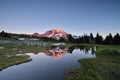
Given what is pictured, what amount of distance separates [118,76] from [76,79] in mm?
9998

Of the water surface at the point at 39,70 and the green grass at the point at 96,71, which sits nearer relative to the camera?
the green grass at the point at 96,71

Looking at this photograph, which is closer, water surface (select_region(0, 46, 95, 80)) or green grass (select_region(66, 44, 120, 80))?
green grass (select_region(66, 44, 120, 80))

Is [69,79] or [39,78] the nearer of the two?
[69,79]

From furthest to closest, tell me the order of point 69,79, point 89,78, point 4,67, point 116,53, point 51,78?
point 116,53, point 4,67, point 51,78, point 69,79, point 89,78

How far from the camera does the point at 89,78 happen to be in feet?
103

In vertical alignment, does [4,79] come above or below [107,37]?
below

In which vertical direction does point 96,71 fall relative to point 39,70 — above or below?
above

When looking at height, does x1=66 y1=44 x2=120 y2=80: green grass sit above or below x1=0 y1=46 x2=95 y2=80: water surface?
above

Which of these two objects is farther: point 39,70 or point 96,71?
point 39,70

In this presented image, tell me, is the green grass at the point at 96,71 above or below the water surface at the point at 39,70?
above

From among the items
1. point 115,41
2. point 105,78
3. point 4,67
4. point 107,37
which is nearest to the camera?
point 105,78

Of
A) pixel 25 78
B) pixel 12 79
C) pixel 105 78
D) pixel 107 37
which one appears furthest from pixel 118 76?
pixel 107 37

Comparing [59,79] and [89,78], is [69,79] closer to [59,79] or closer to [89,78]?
[59,79]

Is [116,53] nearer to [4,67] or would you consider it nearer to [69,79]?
[69,79]
